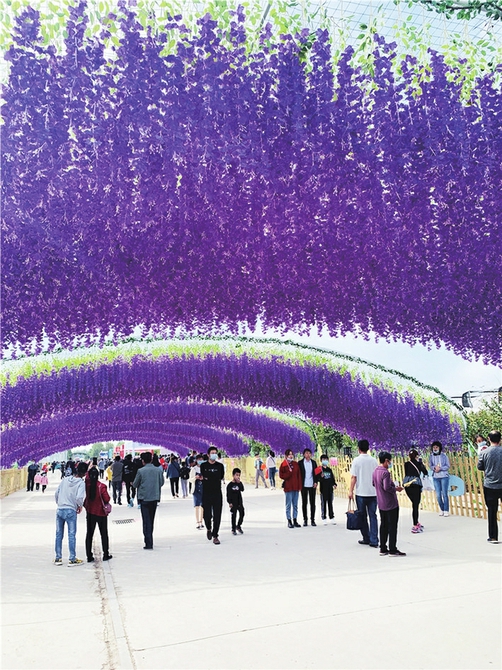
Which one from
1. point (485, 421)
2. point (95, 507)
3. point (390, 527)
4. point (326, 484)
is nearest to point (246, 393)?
point (485, 421)

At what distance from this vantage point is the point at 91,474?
8367 mm

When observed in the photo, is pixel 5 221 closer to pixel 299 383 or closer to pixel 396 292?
pixel 396 292

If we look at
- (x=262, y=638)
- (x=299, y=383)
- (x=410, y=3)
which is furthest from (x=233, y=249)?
(x=299, y=383)

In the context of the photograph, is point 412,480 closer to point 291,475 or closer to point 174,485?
point 291,475

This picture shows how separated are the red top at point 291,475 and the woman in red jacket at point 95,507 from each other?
12.0 feet

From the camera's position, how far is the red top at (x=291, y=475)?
1081 cm

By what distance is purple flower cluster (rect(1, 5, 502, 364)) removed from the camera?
5957mm

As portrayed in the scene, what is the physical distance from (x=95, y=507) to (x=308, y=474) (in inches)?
164

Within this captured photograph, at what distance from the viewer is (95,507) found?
8273 mm

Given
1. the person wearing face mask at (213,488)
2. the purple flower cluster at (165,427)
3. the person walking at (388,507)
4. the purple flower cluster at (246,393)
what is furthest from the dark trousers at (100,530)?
the purple flower cluster at (165,427)

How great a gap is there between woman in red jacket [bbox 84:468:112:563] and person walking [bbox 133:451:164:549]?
0.85 metres

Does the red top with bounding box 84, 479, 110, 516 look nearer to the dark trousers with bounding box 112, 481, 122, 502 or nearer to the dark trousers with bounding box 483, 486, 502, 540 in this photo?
the dark trousers with bounding box 483, 486, 502, 540

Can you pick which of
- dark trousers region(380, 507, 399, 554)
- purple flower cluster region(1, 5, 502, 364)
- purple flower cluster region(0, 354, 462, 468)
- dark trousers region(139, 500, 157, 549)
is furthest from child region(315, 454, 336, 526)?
purple flower cluster region(0, 354, 462, 468)

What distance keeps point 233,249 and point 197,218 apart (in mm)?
733
